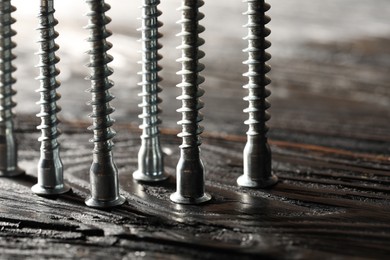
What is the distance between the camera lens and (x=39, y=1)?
0.53 metres

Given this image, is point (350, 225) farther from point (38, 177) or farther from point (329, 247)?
point (38, 177)

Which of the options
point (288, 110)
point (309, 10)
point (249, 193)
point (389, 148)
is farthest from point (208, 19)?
point (249, 193)

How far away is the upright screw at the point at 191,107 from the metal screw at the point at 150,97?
0.05 meters

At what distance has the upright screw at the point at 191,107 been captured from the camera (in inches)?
19.7

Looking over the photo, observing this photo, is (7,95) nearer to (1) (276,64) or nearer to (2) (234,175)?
(2) (234,175)

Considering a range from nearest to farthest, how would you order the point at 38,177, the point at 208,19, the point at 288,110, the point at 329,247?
the point at 329,247 < the point at 38,177 < the point at 288,110 < the point at 208,19

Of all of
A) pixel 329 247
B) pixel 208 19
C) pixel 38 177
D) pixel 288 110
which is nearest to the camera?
pixel 329 247

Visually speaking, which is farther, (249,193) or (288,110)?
(288,110)

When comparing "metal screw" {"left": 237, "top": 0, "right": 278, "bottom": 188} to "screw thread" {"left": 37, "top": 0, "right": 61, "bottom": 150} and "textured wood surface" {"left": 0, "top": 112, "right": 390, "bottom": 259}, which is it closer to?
"textured wood surface" {"left": 0, "top": 112, "right": 390, "bottom": 259}

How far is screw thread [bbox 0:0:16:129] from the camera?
58 centimetres

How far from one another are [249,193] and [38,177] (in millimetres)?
146

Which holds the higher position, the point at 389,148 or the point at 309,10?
the point at 309,10

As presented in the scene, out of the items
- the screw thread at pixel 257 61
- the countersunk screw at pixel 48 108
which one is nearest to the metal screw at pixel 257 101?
the screw thread at pixel 257 61

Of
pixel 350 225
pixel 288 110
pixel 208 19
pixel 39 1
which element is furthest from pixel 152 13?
pixel 208 19
